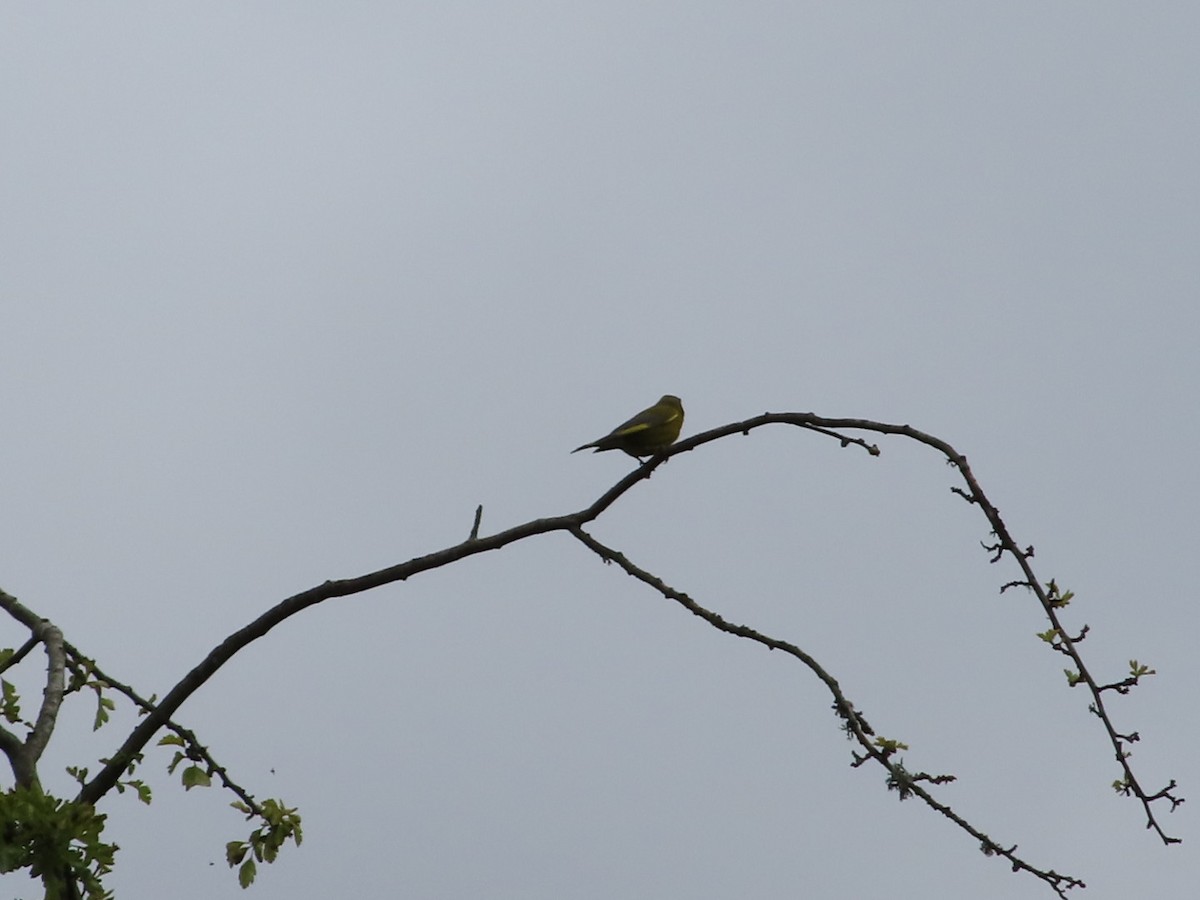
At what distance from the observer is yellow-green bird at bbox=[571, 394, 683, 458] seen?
10617 mm

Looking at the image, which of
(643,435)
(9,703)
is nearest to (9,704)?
(9,703)

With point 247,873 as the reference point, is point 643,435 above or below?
above

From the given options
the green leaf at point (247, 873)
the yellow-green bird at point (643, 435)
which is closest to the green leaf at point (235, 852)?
the green leaf at point (247, 873)

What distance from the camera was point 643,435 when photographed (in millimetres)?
10727

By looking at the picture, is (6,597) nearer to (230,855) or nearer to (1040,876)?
(230,855)

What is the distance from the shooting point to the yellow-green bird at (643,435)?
10.6m

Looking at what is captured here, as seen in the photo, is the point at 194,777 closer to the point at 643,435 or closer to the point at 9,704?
the point at 9,704

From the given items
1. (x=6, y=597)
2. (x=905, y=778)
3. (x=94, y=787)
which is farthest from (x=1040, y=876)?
(x=6, y=597)

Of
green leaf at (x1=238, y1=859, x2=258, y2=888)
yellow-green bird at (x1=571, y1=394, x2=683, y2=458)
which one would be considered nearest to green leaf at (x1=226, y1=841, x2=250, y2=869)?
green leaf at (x1=238, y1=859, x2=258, y2=888)

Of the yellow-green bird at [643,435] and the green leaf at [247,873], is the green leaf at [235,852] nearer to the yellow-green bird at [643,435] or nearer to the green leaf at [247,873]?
the green leaf at [247,873]

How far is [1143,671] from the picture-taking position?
4.94 metres

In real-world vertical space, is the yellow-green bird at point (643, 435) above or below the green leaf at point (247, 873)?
above

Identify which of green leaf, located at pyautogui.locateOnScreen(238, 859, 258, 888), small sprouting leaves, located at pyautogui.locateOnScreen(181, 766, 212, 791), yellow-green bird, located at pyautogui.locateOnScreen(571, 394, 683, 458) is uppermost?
yellow-green bird, located at pyautogui.locateOnScreen(571, 394, 683, 458)

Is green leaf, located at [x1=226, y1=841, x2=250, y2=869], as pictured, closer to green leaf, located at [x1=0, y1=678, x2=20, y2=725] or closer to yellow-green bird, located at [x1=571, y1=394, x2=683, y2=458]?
green leaf, located at [x1=0, y1=678, x2=20, y2=725]
